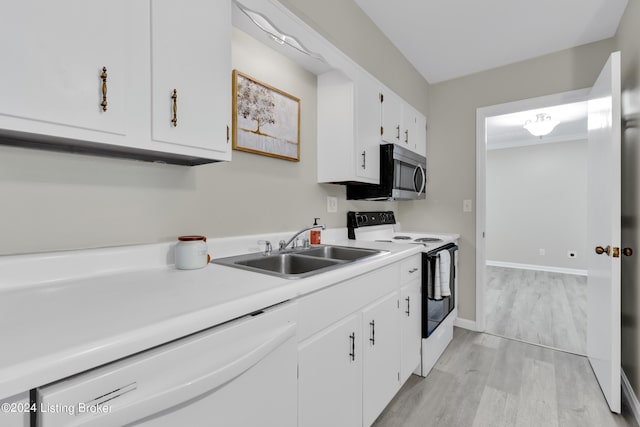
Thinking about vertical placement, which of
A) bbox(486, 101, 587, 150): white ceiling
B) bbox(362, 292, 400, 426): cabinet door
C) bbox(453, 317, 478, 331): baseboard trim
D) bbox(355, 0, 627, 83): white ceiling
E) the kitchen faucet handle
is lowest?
bbox(453, 317, 478, 331): baseboard trim

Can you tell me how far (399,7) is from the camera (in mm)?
2182

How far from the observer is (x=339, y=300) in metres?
1.21

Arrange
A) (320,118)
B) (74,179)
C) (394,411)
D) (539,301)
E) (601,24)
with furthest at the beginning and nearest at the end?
(539,301) → (601,24) → (320,118) → (394,411) → (74,179)

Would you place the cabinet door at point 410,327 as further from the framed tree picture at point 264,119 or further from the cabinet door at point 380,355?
the framed tree picture at point 264,119

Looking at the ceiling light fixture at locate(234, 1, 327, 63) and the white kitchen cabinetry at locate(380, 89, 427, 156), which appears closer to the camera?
the ceiling light fixture at locate(234, 1, 327, 63)

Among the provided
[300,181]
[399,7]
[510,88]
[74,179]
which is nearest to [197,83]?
[74,179]

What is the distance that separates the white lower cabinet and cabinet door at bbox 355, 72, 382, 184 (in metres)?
0.71

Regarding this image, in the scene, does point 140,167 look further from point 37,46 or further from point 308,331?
point 308,331

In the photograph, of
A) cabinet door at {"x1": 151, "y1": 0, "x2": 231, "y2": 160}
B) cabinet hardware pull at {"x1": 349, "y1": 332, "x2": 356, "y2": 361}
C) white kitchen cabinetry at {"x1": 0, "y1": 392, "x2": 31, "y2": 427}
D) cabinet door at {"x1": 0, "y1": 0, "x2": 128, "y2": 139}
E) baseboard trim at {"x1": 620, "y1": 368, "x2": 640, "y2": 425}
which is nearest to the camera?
white kitchen cabinetry at {"x1": 0, "y1": 392, "x2": 31, "y2": 427}

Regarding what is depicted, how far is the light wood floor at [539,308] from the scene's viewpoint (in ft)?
8.95

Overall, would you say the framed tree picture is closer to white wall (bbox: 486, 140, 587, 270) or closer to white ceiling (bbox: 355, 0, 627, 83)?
white ceiling (bbox: 355, 0, 627, 83)

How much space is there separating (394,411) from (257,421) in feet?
4.01

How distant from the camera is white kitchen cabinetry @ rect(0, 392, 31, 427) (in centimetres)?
45

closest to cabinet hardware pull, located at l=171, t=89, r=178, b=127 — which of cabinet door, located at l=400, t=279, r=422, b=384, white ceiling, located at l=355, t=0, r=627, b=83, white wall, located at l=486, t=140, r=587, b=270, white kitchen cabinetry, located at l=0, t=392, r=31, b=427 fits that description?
white kitchen cabinetry, located at l=0, t=392, r=31, b=427
